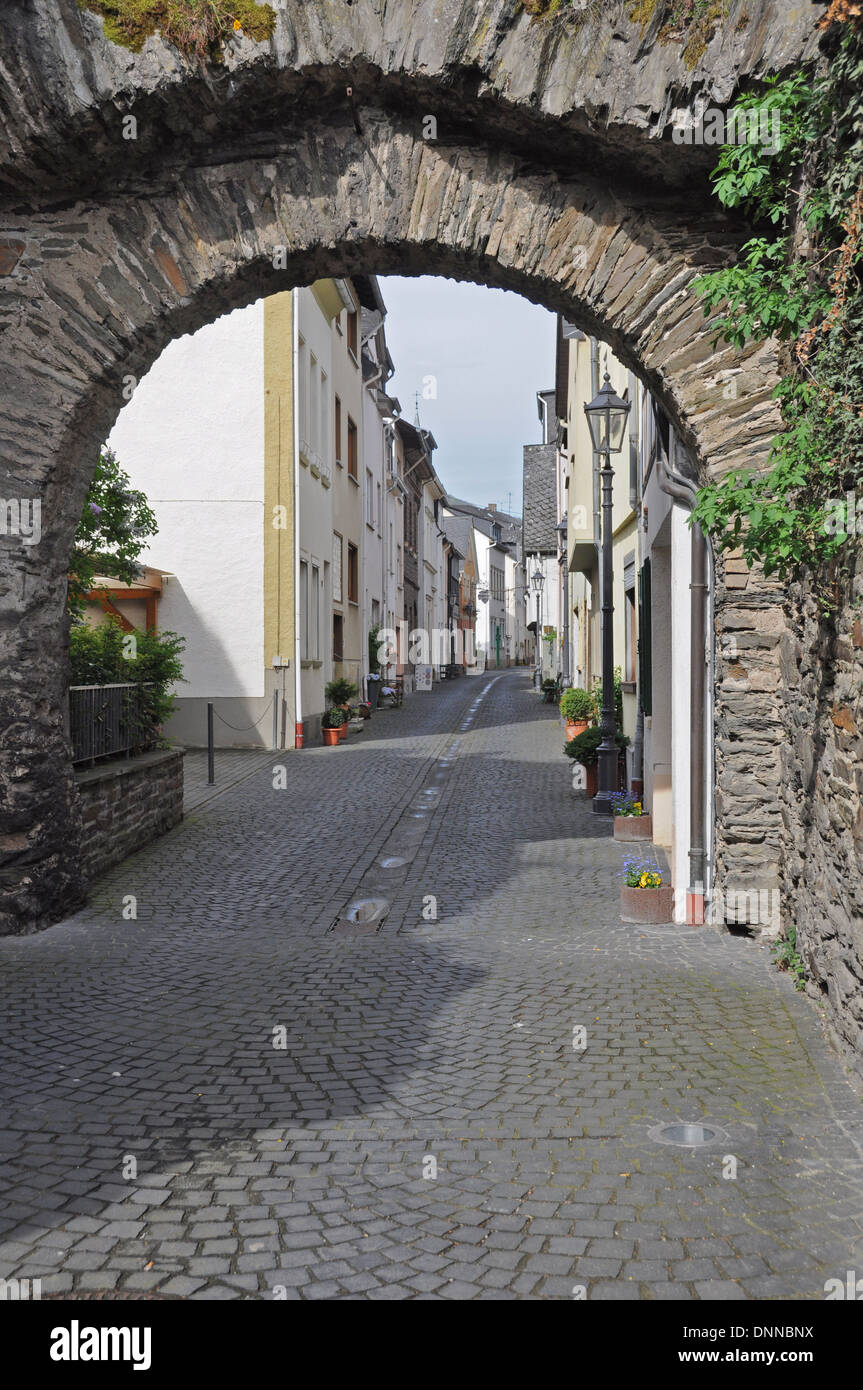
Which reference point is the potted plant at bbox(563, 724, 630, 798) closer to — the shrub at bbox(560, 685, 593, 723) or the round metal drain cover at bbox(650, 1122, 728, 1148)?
the shrub at bbox(560, 685, 593, 723)

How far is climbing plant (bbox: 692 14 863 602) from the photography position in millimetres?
4266

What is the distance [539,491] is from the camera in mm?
40469

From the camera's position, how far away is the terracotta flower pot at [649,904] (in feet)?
22.3

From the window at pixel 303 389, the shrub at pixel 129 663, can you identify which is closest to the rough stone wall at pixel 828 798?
the shrub at pixel 129 663

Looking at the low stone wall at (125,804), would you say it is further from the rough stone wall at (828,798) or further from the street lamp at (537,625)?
the street lamp at (537,625)

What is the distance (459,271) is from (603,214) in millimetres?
1056

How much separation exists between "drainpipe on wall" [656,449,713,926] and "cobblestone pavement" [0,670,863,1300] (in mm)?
387

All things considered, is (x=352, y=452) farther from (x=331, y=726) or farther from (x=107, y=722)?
(x=107, y=722)

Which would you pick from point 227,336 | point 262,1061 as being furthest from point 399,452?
point 262,1061

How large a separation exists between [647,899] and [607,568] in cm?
573

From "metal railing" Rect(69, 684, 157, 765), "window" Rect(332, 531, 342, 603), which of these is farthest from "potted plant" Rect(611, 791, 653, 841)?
"window" Rect(332, 531, 342, 603)

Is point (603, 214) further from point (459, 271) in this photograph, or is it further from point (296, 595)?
point (296, 595)

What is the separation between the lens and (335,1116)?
3.99 m

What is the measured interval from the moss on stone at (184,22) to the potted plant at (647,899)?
5.40 metres
